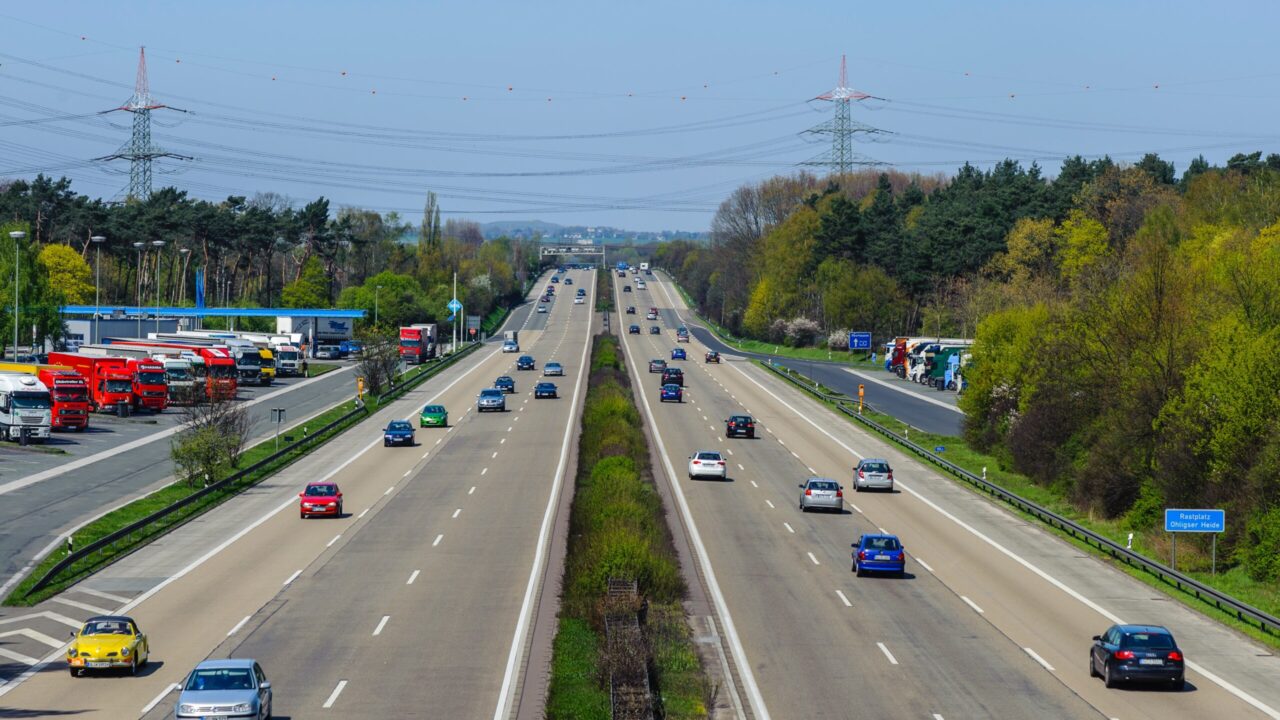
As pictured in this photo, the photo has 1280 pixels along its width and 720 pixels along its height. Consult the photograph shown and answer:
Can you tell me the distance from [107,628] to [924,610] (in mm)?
18839

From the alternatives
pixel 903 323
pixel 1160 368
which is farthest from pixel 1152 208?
pixel 1160 368

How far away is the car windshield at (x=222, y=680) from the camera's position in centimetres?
2350

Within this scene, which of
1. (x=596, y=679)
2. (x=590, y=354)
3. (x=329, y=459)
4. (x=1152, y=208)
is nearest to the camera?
(x=596, y=679)

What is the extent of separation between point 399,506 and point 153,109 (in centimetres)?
11482

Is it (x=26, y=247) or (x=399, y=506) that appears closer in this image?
(x=399, y=506)

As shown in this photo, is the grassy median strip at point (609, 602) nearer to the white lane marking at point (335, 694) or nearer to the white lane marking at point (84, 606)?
the white lane marking at point (335, 694)

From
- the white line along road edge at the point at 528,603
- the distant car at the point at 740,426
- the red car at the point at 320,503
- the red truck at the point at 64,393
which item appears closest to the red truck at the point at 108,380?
the red truck at the point at 64,393

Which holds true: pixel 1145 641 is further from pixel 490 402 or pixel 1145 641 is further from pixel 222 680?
pixel 490 402

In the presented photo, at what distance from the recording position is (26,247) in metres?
129

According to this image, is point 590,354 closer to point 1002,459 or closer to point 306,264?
point 306,264

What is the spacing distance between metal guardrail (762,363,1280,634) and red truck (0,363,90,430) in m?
41.4

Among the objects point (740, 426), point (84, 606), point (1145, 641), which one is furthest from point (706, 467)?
point (1145, 641)

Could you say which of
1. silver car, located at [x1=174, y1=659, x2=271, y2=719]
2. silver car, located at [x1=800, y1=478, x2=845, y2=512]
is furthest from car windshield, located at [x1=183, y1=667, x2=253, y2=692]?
silver car, located at [x1=800, y1=478, x2=845, y2=512]

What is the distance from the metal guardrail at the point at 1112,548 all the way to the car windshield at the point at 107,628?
24555 millimetres
